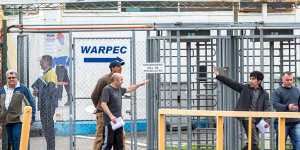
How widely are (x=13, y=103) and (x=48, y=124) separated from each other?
0.85 metres

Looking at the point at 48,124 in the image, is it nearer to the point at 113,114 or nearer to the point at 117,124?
the point at 113,114

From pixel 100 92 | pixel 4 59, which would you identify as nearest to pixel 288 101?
pixel 100 92

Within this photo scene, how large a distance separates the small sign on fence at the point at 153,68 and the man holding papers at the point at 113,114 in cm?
Answer: 86

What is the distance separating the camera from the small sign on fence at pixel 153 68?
11.4 metres

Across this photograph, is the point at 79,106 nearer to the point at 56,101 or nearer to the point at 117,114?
the point at 56,101

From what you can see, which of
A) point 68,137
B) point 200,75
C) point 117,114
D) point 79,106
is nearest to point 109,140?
point 117,114

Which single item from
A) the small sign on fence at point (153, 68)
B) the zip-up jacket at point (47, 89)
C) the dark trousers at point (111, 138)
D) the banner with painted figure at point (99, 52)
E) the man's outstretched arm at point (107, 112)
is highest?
the banner with painted figure at point (99, 52)

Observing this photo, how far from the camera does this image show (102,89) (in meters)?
11.3

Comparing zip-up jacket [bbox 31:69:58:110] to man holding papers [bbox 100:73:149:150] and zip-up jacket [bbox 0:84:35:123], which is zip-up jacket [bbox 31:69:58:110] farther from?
man holding papers [bbox 100:73:149:150]

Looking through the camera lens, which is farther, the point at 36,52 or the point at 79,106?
the point at 79,106

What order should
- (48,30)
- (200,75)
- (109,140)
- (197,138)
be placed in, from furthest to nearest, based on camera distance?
1. (200,75)
2. (197,138)
3. (48,30)
4. (109,140)

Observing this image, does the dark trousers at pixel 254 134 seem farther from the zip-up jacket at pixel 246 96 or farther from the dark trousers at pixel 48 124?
the dark trousers at pixel 48 124

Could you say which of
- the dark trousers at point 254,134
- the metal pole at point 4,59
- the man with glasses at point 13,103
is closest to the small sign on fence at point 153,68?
the dark trousers at point 254,134

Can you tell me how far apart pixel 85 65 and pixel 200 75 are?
105 inches
